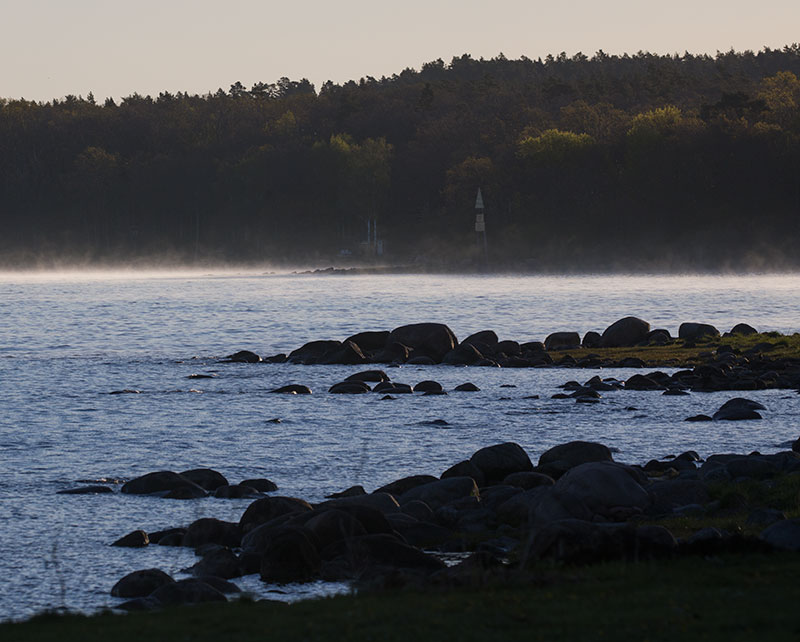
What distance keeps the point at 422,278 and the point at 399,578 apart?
131341 mm

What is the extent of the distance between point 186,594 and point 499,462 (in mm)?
8432

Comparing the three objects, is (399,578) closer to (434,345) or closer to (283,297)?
(434,345)

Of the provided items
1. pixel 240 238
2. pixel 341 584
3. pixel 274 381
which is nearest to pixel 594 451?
pixel 341 584

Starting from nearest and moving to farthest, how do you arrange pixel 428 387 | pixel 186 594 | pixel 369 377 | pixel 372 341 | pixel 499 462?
pixel 186 594 < pixel 499 462 < pixel 428 387 < pixel 369 377 < pixel 372 341

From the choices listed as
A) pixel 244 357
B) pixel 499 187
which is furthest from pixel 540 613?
pixel 499 187

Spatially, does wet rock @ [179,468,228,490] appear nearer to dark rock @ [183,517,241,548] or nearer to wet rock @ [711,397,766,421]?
dark rock @ [183,517,241,548]

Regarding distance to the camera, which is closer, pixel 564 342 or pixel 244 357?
pixel 244 357

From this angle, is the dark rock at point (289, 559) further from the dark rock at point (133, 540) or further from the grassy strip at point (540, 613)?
the grassy strip at point (540, 613)

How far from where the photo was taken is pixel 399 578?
507 inches

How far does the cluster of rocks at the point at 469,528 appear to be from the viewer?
43.7ft

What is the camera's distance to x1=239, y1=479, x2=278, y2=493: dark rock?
70.9ft

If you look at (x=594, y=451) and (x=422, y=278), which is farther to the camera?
(x=422, y=278)

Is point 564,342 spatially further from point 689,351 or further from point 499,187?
point 499,187

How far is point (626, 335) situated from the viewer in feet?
167
